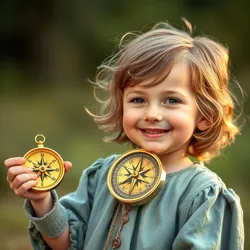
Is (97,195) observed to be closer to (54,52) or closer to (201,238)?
(201,238)

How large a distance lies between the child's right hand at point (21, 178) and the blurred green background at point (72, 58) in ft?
15.5

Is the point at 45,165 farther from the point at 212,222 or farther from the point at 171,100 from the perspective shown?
the point at 212,222

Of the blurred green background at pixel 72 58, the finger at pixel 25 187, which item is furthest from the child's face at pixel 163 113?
the blurred green background at pixel 72 58

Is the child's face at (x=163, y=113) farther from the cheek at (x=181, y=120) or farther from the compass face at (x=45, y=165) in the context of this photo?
the compass face at (x=45, y=165)

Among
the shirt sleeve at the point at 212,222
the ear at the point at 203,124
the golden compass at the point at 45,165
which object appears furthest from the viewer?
the ear at the point at 203,124

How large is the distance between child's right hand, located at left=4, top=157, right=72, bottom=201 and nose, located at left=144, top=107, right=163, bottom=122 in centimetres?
53

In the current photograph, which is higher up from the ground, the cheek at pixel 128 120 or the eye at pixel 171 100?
the eye at pixel 171 100

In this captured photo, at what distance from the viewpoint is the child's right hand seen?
343 cm

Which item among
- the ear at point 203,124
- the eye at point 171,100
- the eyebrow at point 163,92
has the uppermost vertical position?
the eyebrow at point 163,92

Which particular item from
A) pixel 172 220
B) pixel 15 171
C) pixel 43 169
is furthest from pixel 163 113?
pixel 15 171

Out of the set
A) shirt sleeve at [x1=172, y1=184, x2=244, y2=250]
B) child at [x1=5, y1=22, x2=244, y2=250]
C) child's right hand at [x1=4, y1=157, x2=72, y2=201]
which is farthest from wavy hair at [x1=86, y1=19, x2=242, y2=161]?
child's right hand at [x1=4, y1=157, x2=72, y2=201]

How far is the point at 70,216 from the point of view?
12.2 ft

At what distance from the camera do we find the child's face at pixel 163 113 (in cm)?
351

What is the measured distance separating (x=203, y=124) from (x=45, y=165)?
73 cm
